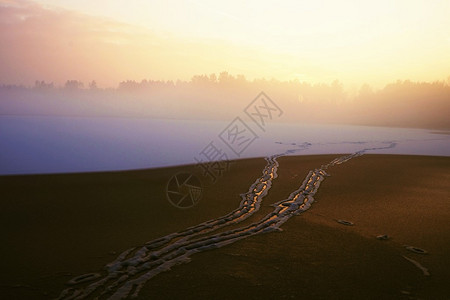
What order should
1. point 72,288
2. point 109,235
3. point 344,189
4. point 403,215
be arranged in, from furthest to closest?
1. point 344,189
2. point 403,215
3. point 109,235
4. point 72,288

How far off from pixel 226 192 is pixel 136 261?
7.06 meters

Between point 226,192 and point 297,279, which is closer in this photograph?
point 297,279

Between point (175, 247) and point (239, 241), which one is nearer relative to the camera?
point (175, 247)

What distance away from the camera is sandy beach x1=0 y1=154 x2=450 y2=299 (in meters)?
6.12

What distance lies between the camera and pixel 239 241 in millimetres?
8289

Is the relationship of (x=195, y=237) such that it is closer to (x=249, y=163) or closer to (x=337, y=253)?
(x=337, y=253)

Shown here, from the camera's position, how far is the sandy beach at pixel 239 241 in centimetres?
612

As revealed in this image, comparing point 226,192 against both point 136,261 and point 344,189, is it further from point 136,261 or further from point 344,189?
point 136,261

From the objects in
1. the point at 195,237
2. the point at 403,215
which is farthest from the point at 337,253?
the point at 403,215

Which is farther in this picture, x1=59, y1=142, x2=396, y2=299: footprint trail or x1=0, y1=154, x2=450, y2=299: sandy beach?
x1=0, y1=154, x2=450, y2=299: sandy beach

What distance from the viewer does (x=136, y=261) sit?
7066mm

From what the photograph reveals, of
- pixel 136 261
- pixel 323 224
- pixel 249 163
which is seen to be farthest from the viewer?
pixel 249 163

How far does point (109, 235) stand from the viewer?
859cm

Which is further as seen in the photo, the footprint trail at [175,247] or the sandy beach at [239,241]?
the sandy beach at [239,241]
